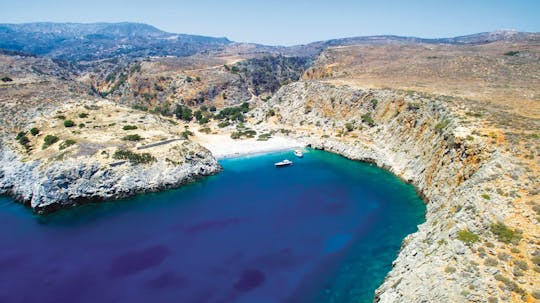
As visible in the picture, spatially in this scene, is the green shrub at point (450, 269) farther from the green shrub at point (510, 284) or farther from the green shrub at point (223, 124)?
the green shrub at point (223, 124)

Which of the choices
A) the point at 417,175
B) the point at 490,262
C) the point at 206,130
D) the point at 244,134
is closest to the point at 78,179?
the point at 244,134

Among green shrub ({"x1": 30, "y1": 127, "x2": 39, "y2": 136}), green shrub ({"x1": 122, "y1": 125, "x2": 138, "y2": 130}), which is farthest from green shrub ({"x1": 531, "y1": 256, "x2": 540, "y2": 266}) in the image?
green shrub ({"x1": 30, "y1": 127, "x2": 39, "y2": 136})

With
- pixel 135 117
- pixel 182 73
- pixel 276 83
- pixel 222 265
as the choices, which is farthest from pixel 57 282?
pixel 276 83

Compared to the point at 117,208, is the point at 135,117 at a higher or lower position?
higher

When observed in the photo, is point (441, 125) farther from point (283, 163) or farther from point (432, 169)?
point (283, 163)

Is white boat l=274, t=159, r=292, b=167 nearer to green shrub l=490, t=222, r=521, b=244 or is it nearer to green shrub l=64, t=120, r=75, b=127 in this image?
green shrub l=490, t=222, r=521, b=244

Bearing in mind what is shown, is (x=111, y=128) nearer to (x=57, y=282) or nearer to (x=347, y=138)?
(x=57, y=282)
